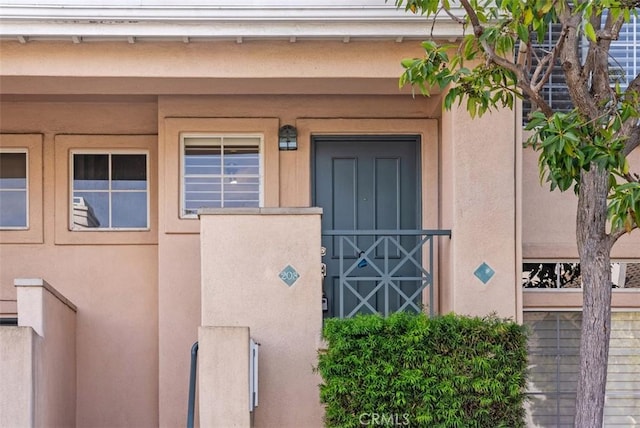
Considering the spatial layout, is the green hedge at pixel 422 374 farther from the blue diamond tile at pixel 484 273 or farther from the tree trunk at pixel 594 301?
the tree trunk at pixel 594 301

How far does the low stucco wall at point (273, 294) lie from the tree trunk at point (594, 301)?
99.8 inches

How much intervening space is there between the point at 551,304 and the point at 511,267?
3.09 ft

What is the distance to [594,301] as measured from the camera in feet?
19.8

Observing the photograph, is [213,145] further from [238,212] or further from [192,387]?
[192,387]

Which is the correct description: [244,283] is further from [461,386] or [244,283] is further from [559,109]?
[559,109]

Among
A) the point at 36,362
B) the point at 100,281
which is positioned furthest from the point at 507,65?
the point at 100,281

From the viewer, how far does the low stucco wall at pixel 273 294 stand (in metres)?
7.84

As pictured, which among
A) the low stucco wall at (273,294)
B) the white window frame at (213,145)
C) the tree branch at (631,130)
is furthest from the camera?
the white window frame at (213,145)

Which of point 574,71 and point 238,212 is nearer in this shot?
point 574,71

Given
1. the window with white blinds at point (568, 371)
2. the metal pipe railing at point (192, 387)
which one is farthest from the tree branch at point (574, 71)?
the metal pipe railing at point (192, 387)

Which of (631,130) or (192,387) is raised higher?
(631,130)

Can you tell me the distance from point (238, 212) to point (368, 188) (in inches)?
70.3

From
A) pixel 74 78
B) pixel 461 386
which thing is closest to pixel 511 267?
pixel 461 386

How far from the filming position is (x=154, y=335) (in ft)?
30.2
